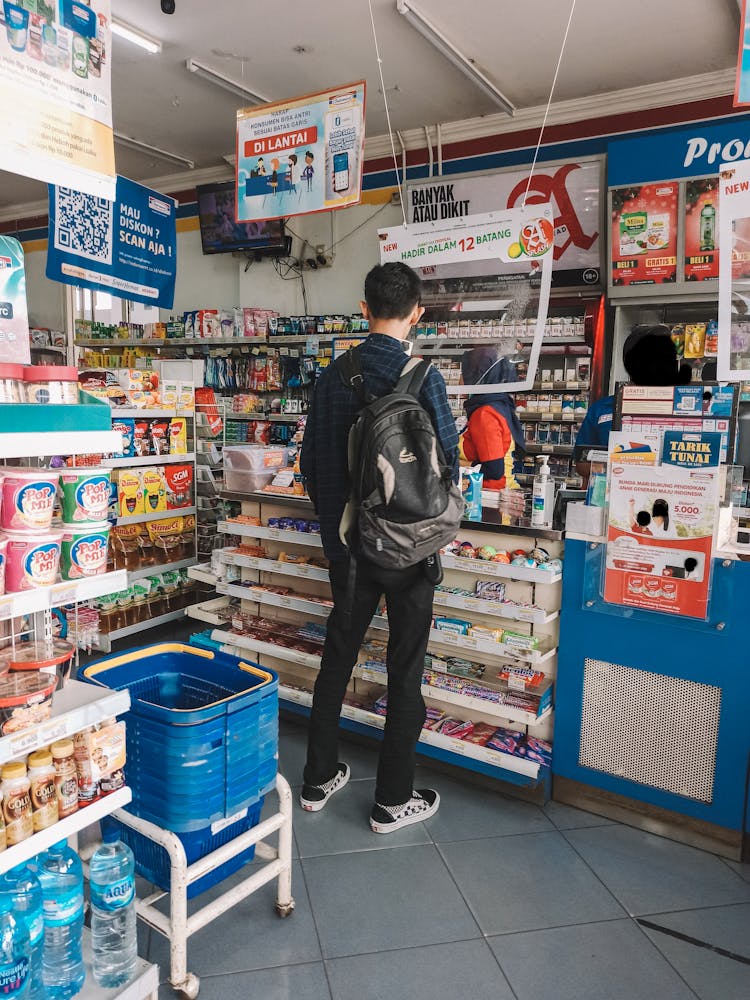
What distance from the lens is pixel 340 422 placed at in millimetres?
2715

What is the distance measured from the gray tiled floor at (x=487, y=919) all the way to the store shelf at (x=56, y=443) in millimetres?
1602

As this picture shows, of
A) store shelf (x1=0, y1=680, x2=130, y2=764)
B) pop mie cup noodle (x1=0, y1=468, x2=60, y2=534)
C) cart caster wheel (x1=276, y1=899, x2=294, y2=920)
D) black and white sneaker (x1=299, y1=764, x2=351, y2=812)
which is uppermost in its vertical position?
pop mie cup noodle (x1=0, y1=468, x2=60, y2=534)

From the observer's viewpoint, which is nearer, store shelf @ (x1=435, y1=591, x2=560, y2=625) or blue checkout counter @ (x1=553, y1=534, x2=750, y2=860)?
blue checkout counter @ (x1=553, y1=534, x2=750, y2=860)

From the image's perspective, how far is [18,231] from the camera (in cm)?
1123

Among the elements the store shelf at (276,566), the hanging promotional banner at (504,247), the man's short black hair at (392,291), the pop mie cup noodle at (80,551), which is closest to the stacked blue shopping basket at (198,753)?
the pop mie cup noodle at (80,551)

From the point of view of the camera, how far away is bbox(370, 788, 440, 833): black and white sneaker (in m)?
2.89

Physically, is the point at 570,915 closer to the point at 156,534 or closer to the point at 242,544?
the point at 242,544

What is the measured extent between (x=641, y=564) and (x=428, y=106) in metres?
5.59

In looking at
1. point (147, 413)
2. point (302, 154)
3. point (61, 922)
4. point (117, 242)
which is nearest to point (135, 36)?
point (117, 242)

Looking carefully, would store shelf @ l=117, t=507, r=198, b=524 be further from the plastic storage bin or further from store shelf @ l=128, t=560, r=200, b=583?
the plastic storage bin

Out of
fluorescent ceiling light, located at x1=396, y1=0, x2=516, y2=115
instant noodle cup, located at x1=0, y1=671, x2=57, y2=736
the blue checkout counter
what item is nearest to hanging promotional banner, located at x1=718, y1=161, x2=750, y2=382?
the blue checkout counter

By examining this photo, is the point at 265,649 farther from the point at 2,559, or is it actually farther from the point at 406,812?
the point at 2,559

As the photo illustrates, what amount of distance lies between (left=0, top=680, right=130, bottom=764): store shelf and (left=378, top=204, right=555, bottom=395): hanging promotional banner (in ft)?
8.18

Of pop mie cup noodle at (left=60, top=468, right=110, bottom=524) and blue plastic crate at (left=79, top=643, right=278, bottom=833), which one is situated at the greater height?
pop mie cup noodle at (left=60, top=468, right=110, bottom=524)
